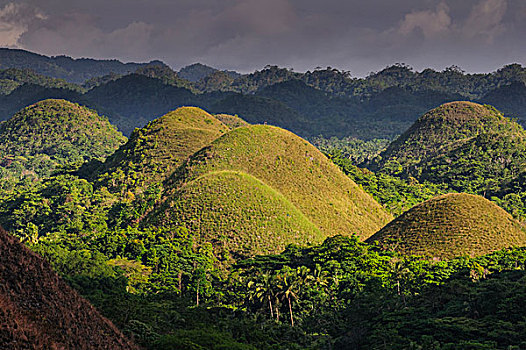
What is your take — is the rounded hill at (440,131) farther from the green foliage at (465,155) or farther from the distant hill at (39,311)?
the distant hill at (39,311)

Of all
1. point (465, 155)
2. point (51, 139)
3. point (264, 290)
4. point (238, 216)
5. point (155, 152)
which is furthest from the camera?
point (51, 139)

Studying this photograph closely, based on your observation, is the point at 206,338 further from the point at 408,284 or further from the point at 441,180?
the point at 441,180

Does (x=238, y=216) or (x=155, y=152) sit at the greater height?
(x=155, y=152)

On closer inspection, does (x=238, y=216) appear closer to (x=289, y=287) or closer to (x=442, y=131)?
(x=289, y=287)

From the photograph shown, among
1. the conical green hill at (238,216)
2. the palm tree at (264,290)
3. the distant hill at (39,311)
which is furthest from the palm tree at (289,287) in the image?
the distant hill at (39,311)

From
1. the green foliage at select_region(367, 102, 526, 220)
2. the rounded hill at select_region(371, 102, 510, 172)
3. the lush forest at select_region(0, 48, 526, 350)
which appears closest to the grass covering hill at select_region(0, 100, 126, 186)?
the lush forest at select_region(0, 48, 526, 350)

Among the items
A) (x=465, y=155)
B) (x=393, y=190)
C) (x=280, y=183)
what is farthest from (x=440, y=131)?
(x=280, y=183)
